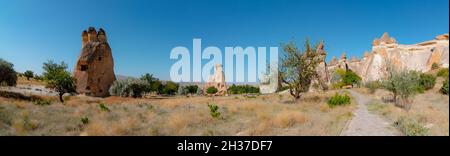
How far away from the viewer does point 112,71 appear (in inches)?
1727

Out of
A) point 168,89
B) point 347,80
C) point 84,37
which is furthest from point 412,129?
point 347,80

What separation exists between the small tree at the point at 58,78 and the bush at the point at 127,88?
41.1ft

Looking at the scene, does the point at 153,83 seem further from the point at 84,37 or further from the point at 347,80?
the point at 347,80

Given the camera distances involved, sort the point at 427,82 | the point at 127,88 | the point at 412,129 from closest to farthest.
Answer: the point at 412,129 < the point at 427,82 < the point at 127,88

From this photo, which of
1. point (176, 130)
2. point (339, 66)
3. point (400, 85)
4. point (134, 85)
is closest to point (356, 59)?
point (339, 66)

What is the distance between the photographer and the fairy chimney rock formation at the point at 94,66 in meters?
39.8

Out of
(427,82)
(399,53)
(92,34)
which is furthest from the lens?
(399,53)

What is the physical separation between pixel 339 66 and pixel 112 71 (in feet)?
223

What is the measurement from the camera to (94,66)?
133 feet

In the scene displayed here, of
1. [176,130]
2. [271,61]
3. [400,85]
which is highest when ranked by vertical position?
[271,61]

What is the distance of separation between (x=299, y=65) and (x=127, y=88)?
1109 inches

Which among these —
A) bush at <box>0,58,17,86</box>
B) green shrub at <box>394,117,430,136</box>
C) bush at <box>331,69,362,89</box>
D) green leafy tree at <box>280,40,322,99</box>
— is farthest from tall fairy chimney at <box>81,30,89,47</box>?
bush at <box>331,69,362,89</box>
